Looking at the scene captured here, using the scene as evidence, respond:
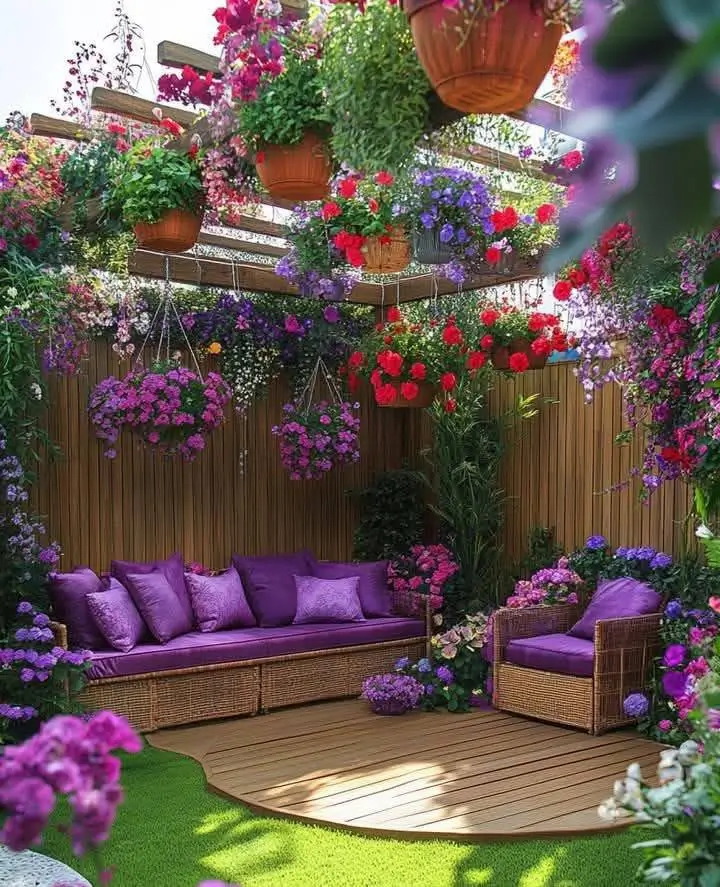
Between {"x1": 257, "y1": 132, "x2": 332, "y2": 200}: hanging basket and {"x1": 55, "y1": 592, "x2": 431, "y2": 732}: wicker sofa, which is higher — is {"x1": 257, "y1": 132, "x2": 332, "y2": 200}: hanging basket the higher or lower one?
the higher one

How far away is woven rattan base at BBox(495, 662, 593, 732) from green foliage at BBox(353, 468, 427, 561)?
5.68 feet

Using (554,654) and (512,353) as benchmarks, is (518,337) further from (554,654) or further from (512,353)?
(554,654)

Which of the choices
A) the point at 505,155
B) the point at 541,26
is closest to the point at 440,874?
the point at 541,26

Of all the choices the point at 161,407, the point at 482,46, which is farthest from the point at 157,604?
the point at 482,46

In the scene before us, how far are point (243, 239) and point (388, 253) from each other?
5.90 ft

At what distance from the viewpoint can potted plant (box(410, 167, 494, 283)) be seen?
173 inches

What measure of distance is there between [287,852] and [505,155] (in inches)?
133

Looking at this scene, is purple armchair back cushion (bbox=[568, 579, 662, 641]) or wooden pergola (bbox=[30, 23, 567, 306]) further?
purple armchair back cushion (bbox=[568, 579, 662, 641])

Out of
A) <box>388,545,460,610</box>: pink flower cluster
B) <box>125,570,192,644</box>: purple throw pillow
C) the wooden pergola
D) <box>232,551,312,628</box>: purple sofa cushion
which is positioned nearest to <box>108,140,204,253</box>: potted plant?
the wooden pergola

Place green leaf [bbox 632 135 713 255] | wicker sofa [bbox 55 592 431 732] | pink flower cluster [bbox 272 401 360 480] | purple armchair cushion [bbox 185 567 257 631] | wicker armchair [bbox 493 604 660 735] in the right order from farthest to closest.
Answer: pink flower cluster [bbox 272 401 360 480]
purple armchair cushion [bbox 185 567 257 631]
wicker sofa [bbox 55 592 431 732]
wicker armchair [bbox 493 604 660 735]
green leaf [bbox 632 135 713 255]

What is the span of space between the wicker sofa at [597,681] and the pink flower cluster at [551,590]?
0.49m

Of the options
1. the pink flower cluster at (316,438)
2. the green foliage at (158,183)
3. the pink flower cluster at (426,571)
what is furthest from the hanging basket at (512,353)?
the green foliage at (158,183)

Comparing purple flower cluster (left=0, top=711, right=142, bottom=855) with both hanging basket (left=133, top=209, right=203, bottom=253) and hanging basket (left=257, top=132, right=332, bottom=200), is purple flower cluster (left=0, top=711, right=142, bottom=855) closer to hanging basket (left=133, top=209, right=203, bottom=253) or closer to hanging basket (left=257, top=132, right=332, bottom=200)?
hanging basket (left=257, top=132, right=332, bottom=200)

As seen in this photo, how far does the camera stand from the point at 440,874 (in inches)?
140
